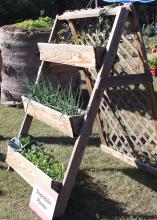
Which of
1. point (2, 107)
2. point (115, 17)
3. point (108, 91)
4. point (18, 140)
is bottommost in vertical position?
point (2, 107)

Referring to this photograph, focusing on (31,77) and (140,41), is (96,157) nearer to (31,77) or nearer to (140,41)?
(140,41)

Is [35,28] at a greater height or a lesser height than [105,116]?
greater

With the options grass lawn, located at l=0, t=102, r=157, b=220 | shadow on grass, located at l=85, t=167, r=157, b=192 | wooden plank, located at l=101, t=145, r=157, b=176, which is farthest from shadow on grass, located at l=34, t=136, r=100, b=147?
shadow on grass, located at l=85, t=167, r=157, b=192

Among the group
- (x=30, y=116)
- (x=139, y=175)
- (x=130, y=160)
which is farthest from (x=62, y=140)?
(x=139, y=175)

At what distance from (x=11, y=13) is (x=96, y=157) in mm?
30090

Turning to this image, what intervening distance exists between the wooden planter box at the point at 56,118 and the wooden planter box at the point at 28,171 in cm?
43

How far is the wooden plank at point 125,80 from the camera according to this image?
13.5 ft

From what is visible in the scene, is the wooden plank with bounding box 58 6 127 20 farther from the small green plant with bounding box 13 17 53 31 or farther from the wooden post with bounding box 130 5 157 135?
the small green plant with bounding box 13 17 53 31

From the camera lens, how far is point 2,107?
8.56 metres

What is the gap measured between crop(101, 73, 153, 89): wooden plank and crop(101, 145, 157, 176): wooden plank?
0.99m

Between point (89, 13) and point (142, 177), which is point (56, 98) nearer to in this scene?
point (89, 13)

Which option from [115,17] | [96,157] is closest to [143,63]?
[115,17]

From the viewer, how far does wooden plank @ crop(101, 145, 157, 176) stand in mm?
4992

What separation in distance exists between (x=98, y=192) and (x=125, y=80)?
1159 mm
